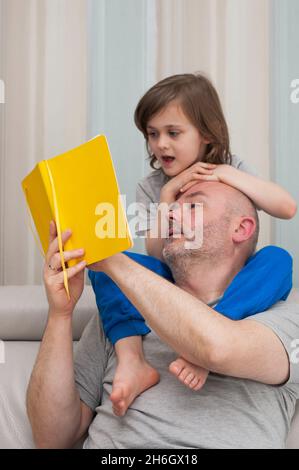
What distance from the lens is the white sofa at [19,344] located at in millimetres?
1359

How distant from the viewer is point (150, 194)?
73.4 inches

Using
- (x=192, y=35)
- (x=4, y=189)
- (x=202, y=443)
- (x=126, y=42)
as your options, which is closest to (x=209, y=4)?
(x=192, y=35)

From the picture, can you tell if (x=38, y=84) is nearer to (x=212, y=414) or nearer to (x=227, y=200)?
(x=227, y=200)

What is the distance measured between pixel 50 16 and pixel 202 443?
6.34ft

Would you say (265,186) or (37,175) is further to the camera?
(265,186)

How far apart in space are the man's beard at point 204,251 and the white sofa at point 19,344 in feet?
1.12

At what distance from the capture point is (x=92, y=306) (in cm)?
172

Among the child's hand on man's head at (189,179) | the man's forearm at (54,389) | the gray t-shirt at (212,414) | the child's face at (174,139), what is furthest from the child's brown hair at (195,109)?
the man's forearm at (54,389)

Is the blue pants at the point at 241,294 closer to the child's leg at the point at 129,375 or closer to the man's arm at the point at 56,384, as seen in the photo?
the child's leg at the point at 129,375

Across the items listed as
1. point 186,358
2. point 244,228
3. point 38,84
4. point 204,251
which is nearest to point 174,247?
point 204,251

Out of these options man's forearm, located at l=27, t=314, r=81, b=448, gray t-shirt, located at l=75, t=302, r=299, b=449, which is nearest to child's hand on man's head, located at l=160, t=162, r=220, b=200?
gray t-shirt, located at l=75, t=302, r=299, b=449

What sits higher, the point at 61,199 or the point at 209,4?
the point at 209,4

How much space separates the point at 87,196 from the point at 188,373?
0.37 m
